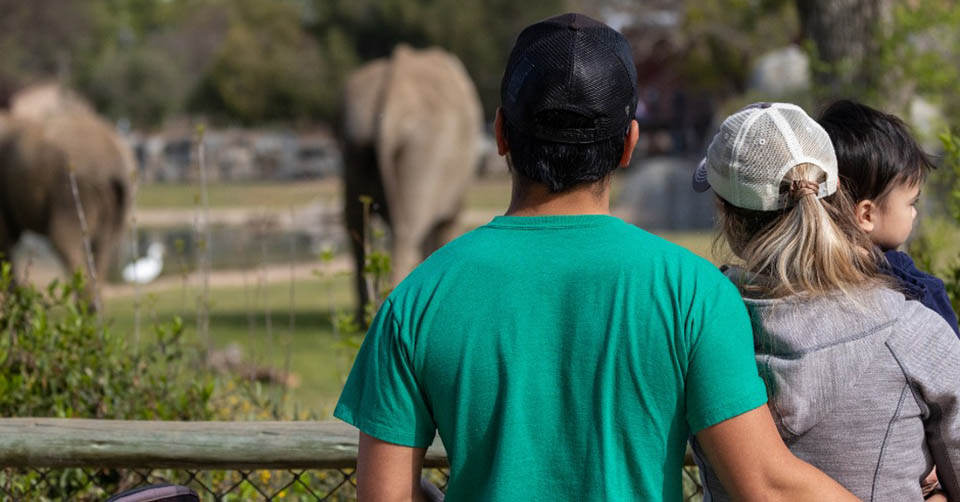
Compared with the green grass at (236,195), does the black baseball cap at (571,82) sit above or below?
above

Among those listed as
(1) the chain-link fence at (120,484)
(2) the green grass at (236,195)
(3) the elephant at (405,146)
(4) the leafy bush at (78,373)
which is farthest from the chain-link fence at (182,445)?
(2) the green grass at (236,195)

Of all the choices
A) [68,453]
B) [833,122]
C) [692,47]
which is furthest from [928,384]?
[692,47]

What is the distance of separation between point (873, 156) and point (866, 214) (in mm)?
110

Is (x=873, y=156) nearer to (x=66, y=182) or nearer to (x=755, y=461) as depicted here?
(x=755, y=461)

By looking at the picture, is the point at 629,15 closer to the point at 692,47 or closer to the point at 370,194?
the point at 692,47

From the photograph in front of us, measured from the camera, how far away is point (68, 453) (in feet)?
9.66

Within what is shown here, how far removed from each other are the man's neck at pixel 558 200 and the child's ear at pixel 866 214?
0.62m

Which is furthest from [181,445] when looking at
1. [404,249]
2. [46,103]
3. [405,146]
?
[46,103]

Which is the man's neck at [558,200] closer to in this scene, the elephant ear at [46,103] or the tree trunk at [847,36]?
the tree trunk at [847,36]

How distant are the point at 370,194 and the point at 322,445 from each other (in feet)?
24.3

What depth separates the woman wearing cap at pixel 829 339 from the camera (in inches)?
76.2

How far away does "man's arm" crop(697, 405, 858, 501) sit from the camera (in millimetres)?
1717

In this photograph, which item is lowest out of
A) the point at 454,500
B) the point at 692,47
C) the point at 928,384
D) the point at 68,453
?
the point at 68,453

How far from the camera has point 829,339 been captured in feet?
6.37
